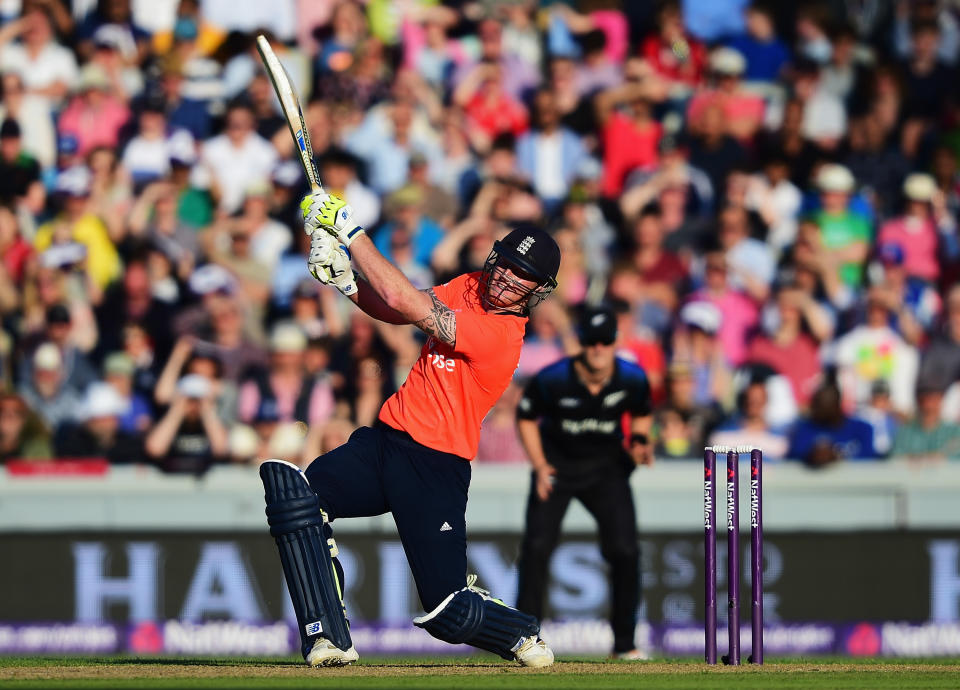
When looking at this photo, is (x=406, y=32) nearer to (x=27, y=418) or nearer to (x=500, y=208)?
(x=500, y=208)

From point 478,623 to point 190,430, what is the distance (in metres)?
5.90

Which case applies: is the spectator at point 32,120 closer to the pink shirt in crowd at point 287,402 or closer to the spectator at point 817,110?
the pink shirt in crowd at point 287,402

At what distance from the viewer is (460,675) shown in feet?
26.8

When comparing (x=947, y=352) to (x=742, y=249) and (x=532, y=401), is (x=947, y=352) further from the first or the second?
(x=532, y=401)

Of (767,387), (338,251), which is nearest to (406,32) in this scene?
(767,387)

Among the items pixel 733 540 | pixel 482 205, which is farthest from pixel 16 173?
pixel 733 540

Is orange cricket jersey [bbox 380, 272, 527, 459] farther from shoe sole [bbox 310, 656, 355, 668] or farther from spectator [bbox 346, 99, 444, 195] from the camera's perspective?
spectator [bbox 346, 99, 444, 195]

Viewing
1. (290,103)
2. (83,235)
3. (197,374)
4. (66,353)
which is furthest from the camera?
(83,235)

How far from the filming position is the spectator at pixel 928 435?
44.2ft

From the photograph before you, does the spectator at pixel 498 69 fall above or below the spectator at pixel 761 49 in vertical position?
below

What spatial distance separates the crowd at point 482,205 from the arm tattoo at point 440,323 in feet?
17.1

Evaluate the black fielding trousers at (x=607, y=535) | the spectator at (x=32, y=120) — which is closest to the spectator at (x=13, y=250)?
the spectator at (x=32, y=120)

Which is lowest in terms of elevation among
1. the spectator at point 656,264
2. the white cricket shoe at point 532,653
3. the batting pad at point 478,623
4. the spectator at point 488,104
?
the white cricket shoe at point 532,653

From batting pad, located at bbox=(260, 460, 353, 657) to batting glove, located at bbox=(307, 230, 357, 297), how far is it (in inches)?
35.5
